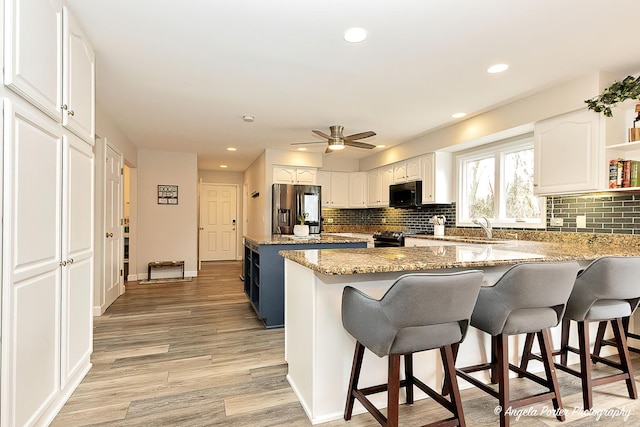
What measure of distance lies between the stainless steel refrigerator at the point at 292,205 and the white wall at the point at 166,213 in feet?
5.57

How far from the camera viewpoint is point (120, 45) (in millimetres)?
2301

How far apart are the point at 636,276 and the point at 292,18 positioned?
2548 millimetres

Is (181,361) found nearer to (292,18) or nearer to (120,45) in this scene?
(120,45)

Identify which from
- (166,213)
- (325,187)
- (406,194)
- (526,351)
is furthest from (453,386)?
(166,213)

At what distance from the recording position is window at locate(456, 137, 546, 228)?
375cm

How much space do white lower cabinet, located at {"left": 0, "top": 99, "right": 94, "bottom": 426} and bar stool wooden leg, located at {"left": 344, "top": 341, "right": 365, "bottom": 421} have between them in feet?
5.05

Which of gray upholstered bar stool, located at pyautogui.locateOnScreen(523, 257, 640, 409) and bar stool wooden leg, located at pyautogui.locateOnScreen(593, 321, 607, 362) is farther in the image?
bar stool wooden leg, located at pyautogui.locateOnScreen(593, 321, 607, 362)

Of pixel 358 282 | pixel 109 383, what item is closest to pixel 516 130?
pixel 358 282

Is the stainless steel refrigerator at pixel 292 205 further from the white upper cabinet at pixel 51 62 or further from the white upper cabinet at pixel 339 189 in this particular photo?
the white upper cabinet at pixel 51 62

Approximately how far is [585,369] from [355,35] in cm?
252

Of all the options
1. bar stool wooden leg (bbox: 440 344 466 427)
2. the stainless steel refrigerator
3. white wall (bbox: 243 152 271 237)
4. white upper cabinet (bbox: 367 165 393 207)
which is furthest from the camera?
white upper cabinet (bbox: 367 165 393 207)

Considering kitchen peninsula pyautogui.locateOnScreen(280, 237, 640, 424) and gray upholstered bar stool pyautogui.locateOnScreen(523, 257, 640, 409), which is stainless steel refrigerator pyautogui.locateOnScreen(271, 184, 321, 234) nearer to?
kitchen peninsula pyautogui.locateOnScreen(280, 237, 640, 424)

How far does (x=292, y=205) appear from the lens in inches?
223

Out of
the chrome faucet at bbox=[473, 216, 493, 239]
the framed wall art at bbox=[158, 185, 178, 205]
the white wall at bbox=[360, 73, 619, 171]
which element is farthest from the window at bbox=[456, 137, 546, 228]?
the framed wall art at bbox=[158, 185, 178, 205]
